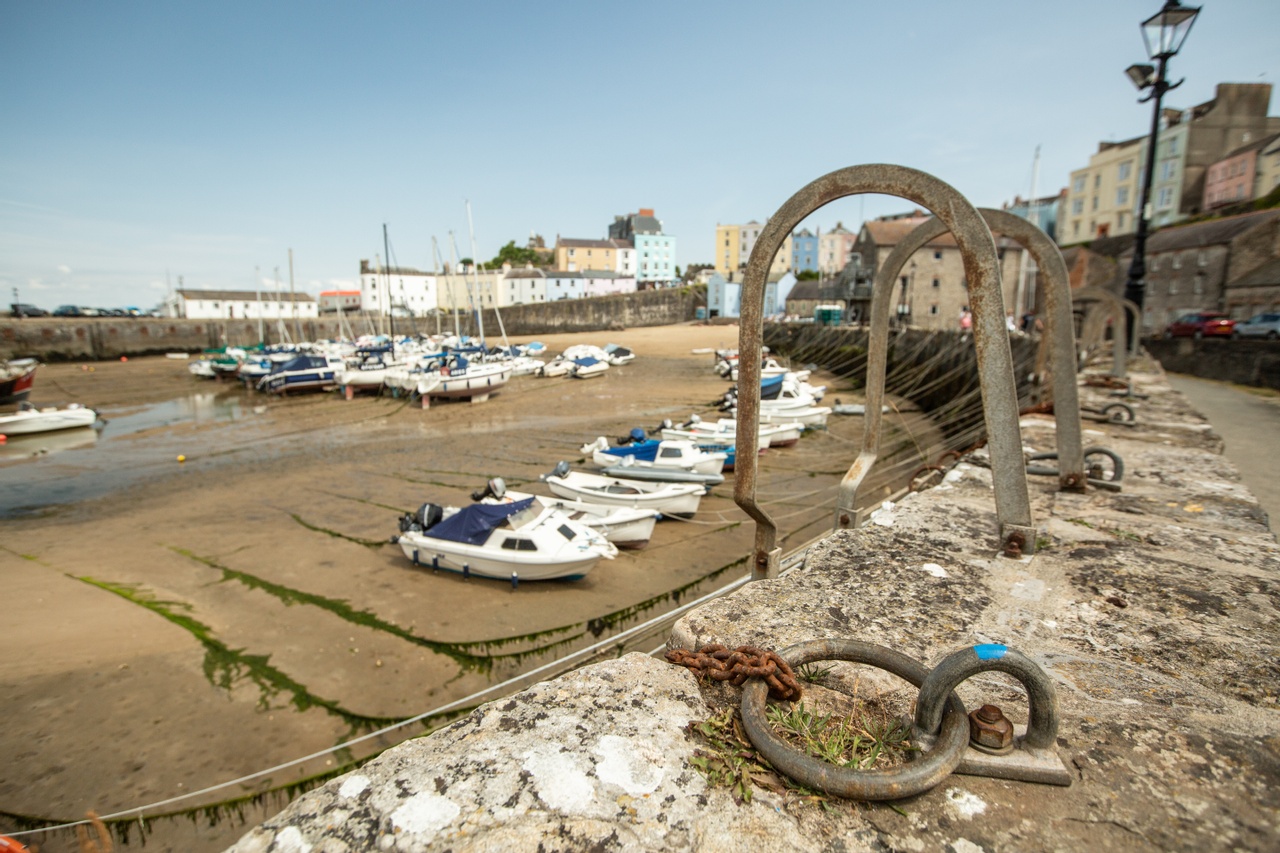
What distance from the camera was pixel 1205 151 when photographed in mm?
52094

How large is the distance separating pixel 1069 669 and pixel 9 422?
36.2 meters

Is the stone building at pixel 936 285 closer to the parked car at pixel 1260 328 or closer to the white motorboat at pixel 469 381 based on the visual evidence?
the parked car at pixel 1260 328

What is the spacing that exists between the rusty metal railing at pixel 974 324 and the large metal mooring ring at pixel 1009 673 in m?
1.19

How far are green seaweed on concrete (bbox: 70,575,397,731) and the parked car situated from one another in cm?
3276

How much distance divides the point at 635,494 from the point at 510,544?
12.1 ft

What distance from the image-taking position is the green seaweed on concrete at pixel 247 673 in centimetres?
730

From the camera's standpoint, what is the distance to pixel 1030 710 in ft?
5.69

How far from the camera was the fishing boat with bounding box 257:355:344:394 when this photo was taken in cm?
3541

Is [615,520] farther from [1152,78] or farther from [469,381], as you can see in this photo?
[469,381]

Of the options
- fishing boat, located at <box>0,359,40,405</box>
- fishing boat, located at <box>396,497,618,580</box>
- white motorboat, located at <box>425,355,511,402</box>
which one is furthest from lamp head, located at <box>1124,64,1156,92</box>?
fishing boat, located at <box>0,359,40,405</box>

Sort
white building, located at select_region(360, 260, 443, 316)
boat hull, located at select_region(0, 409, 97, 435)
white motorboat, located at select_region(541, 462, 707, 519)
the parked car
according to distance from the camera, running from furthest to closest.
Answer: white building, located at select_region(360, 260, 443, 316), boat hull, located at select_region(0, 409, 97, 435), the parked car, white motorboat, located at select_region(541, 462, 707, 519)

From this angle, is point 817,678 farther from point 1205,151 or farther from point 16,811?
→ point 1205,151

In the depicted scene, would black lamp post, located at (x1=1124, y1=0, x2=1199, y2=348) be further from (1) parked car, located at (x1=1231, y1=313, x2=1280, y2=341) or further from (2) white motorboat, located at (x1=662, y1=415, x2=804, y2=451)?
(1) parked car, located at (x1=1231, y1=313, x2=1280, y2=341)

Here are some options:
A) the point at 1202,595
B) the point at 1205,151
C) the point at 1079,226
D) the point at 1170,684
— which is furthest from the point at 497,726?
the point at 1079,226
